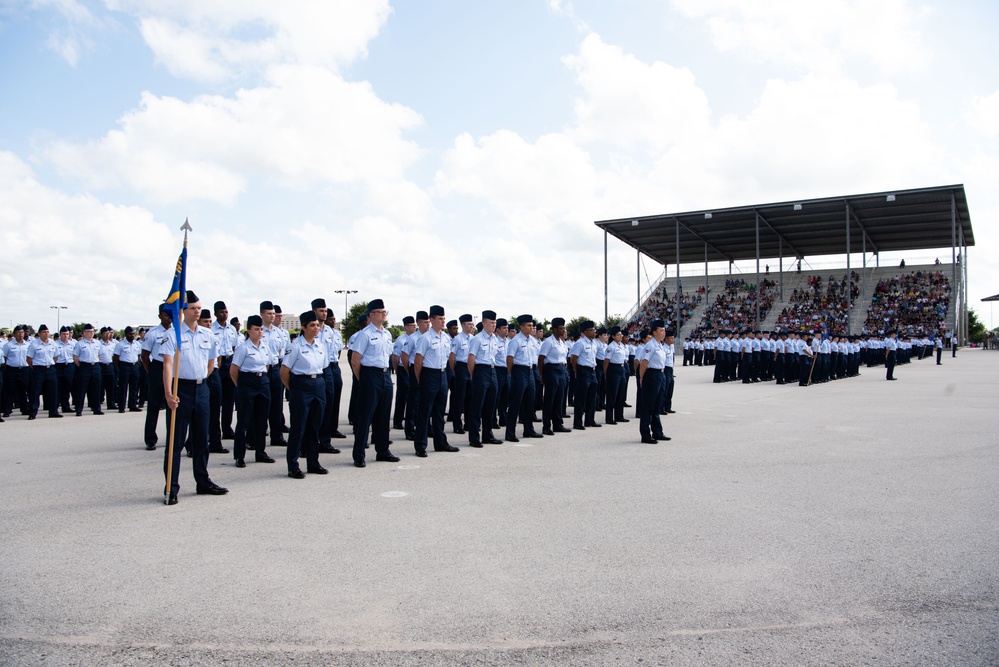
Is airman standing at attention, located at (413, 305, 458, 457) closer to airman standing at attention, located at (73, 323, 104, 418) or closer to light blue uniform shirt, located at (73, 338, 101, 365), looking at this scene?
airman standing at attention, located at (73, 323, 104, 418)

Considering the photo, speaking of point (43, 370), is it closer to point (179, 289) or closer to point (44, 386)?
point (44, 386)

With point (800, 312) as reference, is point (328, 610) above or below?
below

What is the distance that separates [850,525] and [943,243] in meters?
54.8

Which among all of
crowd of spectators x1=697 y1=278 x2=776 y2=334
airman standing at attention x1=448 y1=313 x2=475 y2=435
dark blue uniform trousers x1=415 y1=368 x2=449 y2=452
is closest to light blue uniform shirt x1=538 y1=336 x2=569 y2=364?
airman standing at attention x1=448 y1=313 x2=475 y2=435

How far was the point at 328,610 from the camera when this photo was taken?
12.2ft

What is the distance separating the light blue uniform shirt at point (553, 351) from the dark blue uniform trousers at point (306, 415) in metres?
4.38

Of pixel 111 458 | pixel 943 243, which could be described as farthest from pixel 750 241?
pixel 111 458

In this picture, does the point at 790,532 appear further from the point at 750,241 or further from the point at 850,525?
the point at 750,241

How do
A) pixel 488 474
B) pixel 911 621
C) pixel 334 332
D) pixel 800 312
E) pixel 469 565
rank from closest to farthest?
pixel 911 621, pixel 469 565, pixel 488 474, pixel 334 332, pixel 800 312

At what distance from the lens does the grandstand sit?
4250 centimetres

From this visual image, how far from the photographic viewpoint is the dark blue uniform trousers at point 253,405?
852cm

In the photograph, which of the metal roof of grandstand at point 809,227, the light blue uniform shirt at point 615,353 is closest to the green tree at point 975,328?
the metal roof of grandstand at point 809,227

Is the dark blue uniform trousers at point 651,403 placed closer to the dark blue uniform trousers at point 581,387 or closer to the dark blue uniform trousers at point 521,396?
the dark blue uniform trousers at point 581,387

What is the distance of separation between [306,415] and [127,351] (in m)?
9.38
